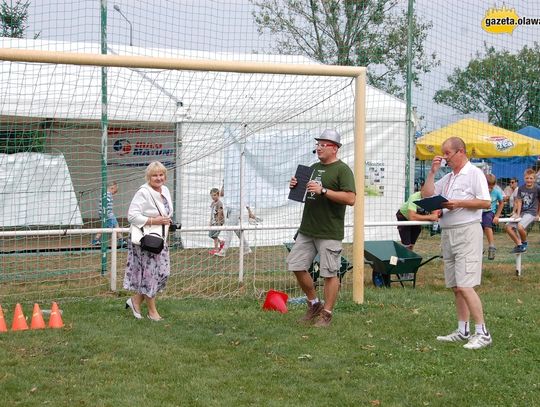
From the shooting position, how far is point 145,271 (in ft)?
26.9

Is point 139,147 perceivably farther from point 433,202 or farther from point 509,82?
point 509,82

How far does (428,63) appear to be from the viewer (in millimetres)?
13180

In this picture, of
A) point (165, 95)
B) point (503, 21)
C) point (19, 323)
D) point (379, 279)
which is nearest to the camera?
point (19, 323)

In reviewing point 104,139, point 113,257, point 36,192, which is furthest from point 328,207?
point 36,192

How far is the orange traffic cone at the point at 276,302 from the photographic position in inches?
351

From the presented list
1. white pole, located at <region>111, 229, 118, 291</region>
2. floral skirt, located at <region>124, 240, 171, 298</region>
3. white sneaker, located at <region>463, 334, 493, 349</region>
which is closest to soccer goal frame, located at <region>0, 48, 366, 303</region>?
white pole, located at <region>111, 229, 118, 291</region>

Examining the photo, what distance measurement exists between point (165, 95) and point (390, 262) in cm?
376

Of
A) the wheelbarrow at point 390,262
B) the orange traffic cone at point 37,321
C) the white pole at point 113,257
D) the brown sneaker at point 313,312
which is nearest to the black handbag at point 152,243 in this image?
the orange traffic cone at point 37,321

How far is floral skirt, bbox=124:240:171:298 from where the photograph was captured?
Answer: 8.17 m

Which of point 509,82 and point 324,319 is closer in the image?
point 324,319

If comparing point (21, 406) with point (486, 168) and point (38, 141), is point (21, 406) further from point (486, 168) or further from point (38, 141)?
point (486, 168)

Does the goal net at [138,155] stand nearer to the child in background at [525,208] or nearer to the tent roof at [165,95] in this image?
the tent roof at [165,95]

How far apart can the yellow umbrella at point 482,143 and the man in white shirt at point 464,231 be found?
12.1 metres

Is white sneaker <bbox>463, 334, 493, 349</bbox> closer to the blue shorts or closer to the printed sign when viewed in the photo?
the printed sign
